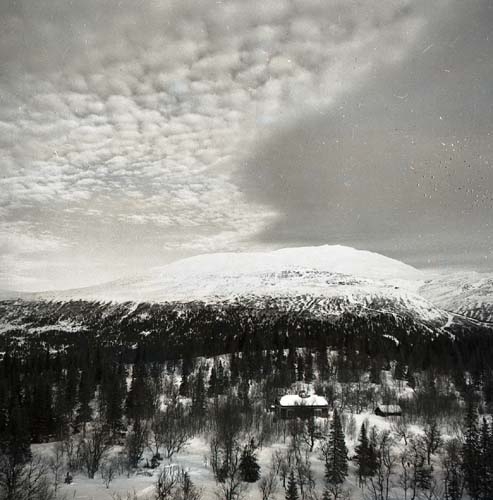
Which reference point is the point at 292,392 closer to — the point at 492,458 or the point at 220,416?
the point at 220,416

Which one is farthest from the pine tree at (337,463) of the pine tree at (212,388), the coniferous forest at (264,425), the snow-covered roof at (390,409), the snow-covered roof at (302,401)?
the pine tree at (212,388)

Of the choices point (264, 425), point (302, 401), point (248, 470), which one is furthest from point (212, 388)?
point (248, 470)

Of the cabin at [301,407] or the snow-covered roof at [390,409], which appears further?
the snow-covered roof at [390,409]

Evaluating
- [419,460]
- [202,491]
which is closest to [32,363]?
[202,491]

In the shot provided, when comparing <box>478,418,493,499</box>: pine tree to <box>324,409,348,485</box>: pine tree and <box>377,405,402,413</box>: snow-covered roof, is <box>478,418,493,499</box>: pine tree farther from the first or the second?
<box>377,405,402,413</box>: snow-covered roof

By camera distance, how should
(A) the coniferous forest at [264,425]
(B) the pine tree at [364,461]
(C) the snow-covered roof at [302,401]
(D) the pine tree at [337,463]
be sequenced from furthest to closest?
(C) the snow-covered roof at [302,401] < (B) the pine tree at [364,461] < (D) the pine tree at [337,463] < (A) the coniferous forest at [264,425]

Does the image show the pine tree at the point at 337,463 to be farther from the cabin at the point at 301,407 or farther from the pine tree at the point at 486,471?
the cabin at the point at 301,407

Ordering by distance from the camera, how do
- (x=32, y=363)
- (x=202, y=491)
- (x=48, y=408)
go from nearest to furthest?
(x=202, y=491)
(x=48, y=408)
(x=32, y=363)
